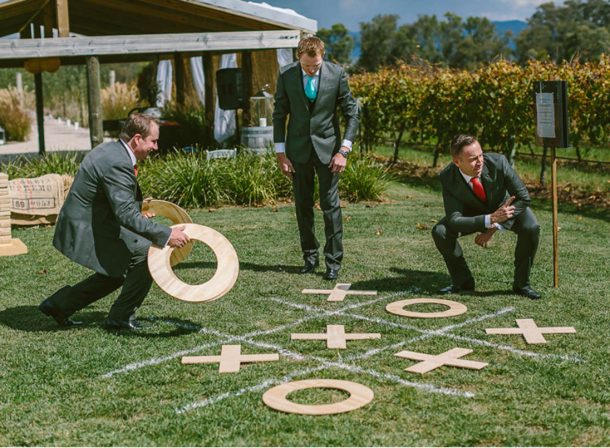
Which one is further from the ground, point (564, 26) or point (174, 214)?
point (564, 26)

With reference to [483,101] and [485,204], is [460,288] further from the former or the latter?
[483,101]

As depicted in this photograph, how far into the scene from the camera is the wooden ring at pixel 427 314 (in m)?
6.58

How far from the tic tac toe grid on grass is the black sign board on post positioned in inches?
67.6

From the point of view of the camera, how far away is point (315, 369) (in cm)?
534

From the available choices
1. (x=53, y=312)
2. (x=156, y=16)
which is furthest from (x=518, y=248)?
(x=156, y=16)

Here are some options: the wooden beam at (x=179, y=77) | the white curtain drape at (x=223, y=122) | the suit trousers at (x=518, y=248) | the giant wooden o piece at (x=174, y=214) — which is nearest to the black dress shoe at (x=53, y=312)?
the giant wooden o piece at (x=174, y=214)

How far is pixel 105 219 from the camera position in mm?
6137

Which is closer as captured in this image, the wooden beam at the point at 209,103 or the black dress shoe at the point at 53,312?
the black dress shoe at the point at 53,312

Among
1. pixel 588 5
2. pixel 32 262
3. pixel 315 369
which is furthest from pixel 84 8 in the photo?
pixel 588 5

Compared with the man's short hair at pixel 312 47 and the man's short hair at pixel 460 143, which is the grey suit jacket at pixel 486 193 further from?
the man's short hair at pixel 312 47

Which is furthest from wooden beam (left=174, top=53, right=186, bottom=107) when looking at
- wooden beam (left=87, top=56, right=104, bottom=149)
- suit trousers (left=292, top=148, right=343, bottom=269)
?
suit trousers (left=292, top=148, right=343, bottom=269)

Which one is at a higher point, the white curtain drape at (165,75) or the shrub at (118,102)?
the white curtain drape at (165,75)

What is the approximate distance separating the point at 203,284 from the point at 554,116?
3692mm

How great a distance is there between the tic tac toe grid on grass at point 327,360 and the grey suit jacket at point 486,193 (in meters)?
0.77
